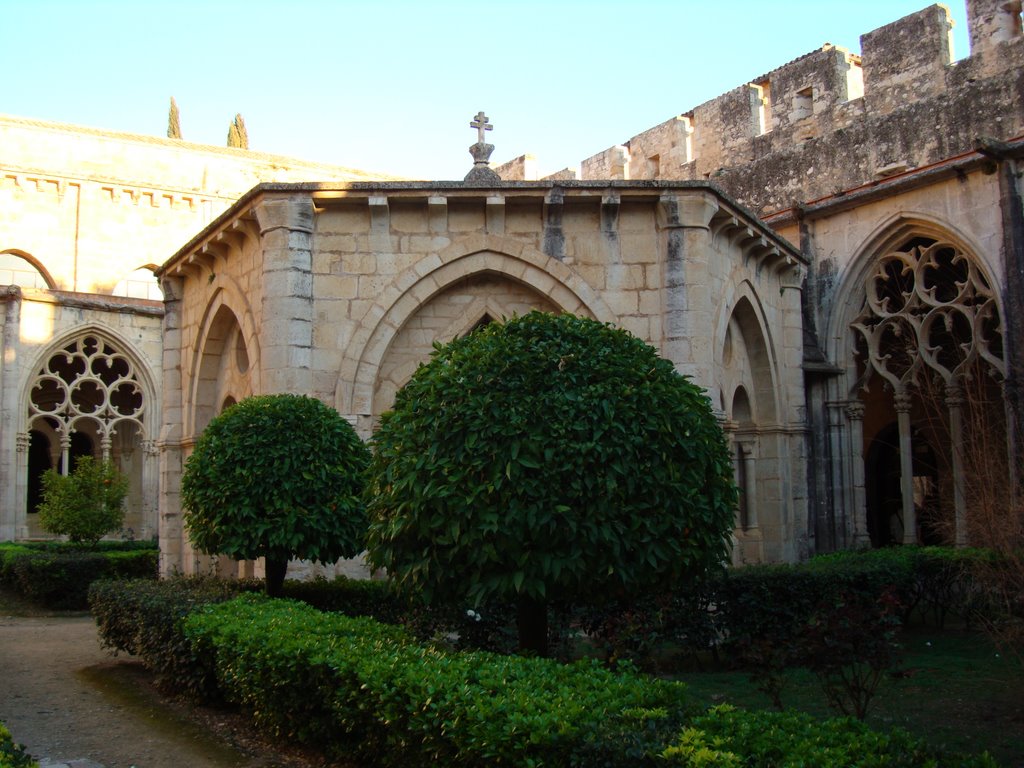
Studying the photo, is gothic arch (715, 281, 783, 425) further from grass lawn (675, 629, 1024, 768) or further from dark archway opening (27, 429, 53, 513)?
dark archway opening (27, 429, 53, 513)

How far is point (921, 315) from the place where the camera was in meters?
14.1

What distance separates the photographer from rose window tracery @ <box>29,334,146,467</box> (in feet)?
71.2

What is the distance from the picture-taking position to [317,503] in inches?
344

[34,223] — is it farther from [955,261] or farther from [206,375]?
[955,261]

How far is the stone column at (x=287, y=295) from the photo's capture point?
1038cm

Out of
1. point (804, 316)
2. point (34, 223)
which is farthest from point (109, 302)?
point (804, 316)

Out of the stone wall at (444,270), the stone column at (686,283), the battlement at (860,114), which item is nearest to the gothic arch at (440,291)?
the stone wall at (444,270)

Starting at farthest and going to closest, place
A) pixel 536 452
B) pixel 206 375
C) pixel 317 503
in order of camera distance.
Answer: pixel 206 375 → pixel 317 503 → pixel 536 452

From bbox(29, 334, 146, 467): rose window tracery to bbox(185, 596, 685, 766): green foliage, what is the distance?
1619 cm

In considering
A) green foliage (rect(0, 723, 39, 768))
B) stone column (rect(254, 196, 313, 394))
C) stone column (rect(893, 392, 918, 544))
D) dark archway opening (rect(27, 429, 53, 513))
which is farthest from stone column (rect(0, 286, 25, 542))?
green foliage (rect(0, 723, 39, 768))

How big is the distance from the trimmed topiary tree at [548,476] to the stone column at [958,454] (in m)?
6.41

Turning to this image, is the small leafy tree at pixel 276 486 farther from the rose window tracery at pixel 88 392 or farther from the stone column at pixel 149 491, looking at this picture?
the stone column at pixel 149 491

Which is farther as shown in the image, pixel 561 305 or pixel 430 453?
pixel 561 305

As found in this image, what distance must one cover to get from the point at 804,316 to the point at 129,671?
1012 cm
